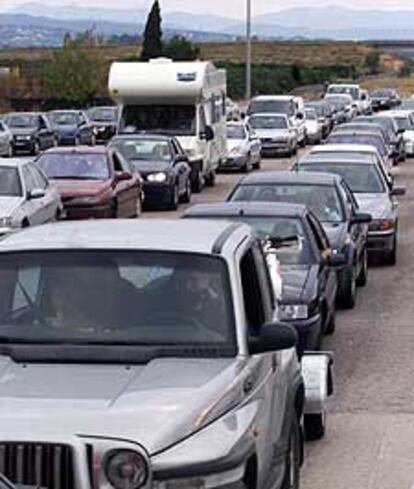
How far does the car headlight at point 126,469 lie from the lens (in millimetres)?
6527

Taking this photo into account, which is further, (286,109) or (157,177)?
(286,109)

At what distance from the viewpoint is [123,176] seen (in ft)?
96.9

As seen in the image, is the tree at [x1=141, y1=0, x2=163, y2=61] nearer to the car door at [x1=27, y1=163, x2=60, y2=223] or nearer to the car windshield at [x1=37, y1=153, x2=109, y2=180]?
the car windshield at [x1=37, y1=153, x2=109, y2=180]

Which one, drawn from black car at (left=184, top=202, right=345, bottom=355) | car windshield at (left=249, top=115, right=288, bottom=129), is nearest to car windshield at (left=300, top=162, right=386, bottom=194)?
black car at (left=184, top=202, right=345, bottom=355)

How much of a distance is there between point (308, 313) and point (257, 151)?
3386 centimetres

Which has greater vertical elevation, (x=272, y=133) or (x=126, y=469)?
(x=126, y=469)

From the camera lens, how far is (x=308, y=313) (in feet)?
46.1

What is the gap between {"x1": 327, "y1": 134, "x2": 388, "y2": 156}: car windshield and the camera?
36.2m

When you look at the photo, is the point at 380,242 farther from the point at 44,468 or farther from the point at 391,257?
the point at 44,468

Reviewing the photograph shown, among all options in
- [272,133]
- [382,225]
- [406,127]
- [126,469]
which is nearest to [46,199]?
[382,225]

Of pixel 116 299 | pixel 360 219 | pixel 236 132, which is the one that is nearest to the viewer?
pixel 116 299

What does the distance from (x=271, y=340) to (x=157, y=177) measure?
25.9 metres

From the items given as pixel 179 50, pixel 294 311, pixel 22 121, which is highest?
pixel 294 311

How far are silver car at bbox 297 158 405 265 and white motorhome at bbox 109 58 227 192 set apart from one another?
13247mm
